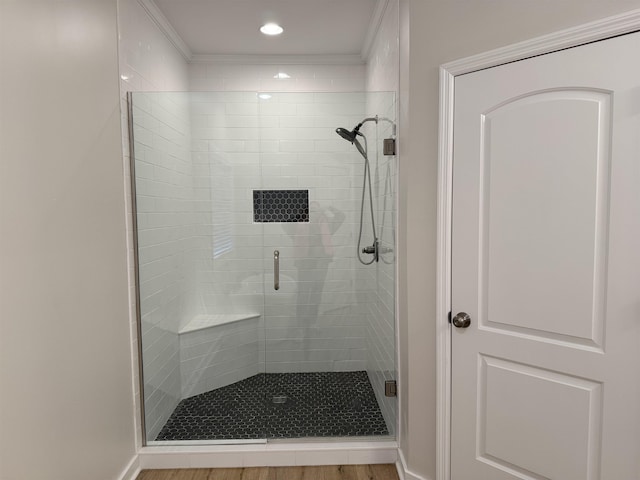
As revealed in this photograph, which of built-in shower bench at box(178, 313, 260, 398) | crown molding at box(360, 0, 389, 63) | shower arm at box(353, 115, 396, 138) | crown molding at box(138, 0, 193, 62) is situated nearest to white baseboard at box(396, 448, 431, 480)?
built-in shower bench at box(178, 313, 260, 398)

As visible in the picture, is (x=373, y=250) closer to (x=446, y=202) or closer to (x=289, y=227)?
(x=289, y=227)

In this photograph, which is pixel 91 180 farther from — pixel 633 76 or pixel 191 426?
pixel 633 76

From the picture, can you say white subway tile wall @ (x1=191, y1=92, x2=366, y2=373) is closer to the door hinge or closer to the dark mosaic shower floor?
the dark mosaic shower floor

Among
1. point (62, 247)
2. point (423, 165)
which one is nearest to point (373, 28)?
point (423, 165)

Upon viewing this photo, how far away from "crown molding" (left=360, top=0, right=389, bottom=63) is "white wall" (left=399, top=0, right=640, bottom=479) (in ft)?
1.42

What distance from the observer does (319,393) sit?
93.3 inches

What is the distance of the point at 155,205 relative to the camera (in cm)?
227

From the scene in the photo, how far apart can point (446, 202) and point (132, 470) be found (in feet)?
6.92

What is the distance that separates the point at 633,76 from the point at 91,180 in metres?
2.09

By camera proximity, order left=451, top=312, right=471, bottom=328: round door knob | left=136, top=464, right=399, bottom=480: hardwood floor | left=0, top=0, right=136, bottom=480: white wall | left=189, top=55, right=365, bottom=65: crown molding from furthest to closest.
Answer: left=189, top=55, right=365, bottom=65: crown molding
left=136, top=464, right=399, bottom=480: hardwood floor
left=451, top=312, right=471, bottom=328: round door knob
left=0, top=0, right=136, bottom=480: white wall

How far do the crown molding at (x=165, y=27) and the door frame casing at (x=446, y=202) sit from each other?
5.71ft

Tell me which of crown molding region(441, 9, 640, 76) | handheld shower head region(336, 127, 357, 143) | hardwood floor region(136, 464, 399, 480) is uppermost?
crown molding region(441, 9, 640, 76)

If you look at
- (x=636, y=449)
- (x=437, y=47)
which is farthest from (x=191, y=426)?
(x=437, y=47)

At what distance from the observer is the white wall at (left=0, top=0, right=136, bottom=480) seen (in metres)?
1.26
